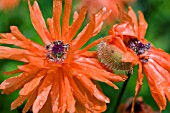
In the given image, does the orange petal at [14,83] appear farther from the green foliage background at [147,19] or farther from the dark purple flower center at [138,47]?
the green foliage background at [147,19]

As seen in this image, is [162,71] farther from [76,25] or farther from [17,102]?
[17,102]

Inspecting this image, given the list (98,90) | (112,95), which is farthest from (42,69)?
(112,95)

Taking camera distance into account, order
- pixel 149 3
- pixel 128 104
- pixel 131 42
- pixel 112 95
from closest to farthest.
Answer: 1. pixel 131 42
2. pixel 128 104
3. pixel 112 95
4. pixel 149 3

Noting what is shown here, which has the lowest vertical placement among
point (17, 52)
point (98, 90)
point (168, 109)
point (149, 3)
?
point (168, 109)

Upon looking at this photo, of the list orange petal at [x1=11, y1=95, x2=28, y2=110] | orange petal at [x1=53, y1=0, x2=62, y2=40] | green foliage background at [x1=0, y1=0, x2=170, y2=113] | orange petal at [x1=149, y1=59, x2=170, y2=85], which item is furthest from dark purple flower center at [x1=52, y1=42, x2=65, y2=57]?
green foliage background at [x1=0, y1=0, x2=170, y2=113]

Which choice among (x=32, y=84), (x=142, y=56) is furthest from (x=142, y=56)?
(x=32, y=84)

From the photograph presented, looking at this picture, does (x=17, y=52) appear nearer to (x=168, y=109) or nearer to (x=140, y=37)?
(x=140, y=37)
